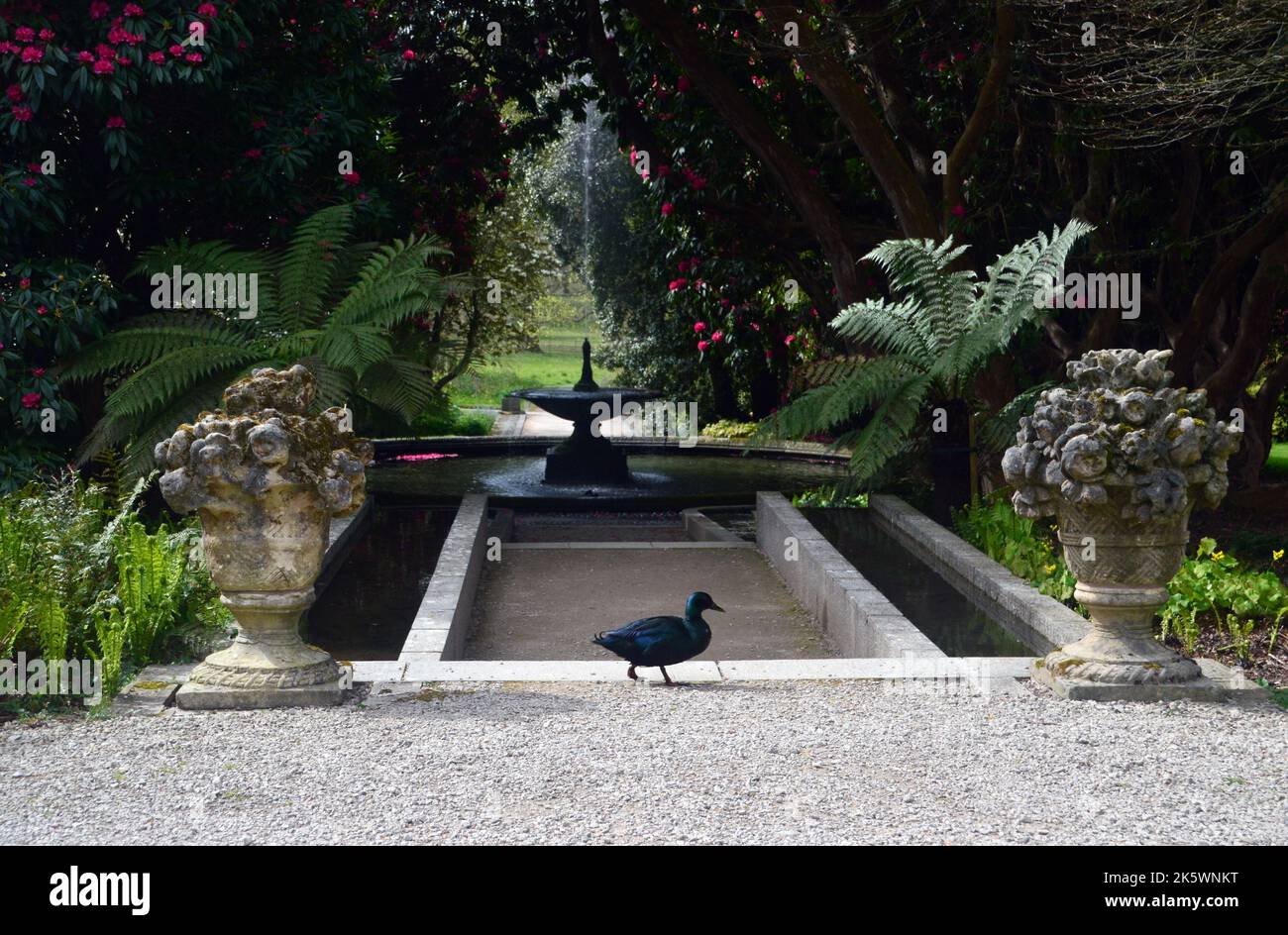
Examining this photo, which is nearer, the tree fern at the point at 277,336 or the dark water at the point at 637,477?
the tree fern at the point at 277,336

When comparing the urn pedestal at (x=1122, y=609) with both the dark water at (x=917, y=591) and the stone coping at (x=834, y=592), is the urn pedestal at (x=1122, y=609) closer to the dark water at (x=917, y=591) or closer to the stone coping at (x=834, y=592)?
the stone coping at (x=834, y=592)

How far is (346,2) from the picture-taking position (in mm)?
9703

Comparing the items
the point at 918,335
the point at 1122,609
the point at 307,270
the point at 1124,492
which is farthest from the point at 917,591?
the point at 307,270

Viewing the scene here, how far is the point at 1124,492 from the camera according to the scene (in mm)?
5078

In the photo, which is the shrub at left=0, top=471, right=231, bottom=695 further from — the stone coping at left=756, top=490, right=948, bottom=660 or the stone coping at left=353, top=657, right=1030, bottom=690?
the stone coping at left=756, top=490, right=948, bottom=660

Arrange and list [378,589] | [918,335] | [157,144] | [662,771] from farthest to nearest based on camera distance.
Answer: [918,335], [157,144], [378,589], [662,771]

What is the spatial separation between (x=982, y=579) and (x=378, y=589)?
3336 millimetres

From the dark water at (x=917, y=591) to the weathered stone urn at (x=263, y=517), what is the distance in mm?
2897

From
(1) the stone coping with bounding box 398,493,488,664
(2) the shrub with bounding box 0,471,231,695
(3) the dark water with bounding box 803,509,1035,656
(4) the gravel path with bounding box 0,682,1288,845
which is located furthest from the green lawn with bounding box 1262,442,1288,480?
(2) the shrub with bounding box 0,471,231,695

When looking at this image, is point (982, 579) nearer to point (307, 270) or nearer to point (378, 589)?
point (378, 589)

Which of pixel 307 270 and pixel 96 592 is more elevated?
Answer: pixel 307 270

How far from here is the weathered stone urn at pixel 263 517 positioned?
16.0ft

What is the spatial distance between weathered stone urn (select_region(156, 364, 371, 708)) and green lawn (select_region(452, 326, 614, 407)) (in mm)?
17635

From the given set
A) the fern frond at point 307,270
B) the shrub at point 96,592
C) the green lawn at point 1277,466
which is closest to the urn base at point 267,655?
the shrub at point 96,592
